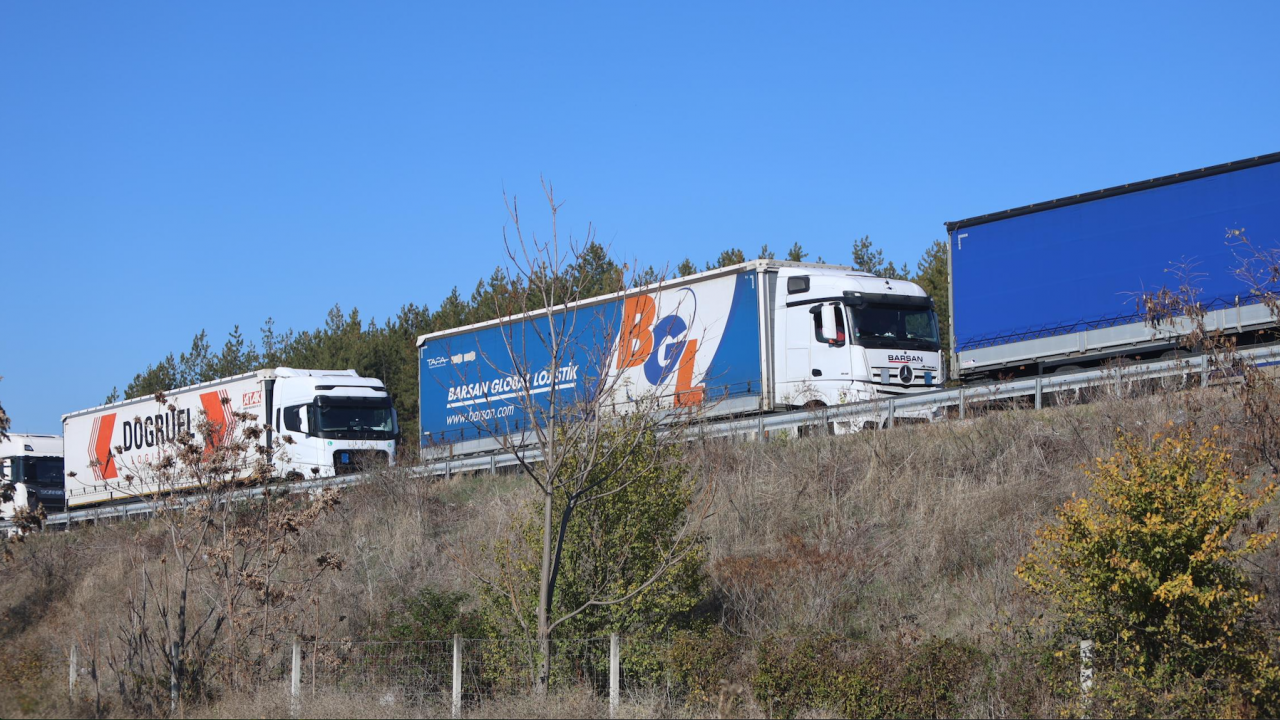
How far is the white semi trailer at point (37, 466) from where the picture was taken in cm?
4097

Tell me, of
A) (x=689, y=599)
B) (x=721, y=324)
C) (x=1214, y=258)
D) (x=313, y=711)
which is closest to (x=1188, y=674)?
(x=689, y=599)

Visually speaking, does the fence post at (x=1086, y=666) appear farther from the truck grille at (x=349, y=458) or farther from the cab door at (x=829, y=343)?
the truck grille at (x=349, y=458)

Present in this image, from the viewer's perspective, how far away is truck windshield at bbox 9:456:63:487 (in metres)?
41.1

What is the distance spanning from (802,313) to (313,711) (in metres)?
13.8

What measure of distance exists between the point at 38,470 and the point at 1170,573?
4038cm

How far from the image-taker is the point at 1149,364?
18.0m

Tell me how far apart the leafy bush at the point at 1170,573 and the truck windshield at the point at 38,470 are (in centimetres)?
3879

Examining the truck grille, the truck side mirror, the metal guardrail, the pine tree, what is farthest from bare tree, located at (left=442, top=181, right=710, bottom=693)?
the pine tree

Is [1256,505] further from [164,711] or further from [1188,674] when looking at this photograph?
[164,711]

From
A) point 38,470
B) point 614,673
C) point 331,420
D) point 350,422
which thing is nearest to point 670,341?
point 350,422

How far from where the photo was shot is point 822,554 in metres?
15.3

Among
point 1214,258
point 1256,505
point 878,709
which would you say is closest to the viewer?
point 1256,505

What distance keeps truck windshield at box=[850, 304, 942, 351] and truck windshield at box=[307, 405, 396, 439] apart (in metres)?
13.3

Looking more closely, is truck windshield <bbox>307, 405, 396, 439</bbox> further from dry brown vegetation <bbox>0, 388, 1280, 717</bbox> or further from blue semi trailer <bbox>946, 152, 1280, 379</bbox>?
blue semi trailer <bbox>946, 152, 1280, 379</bbox>
